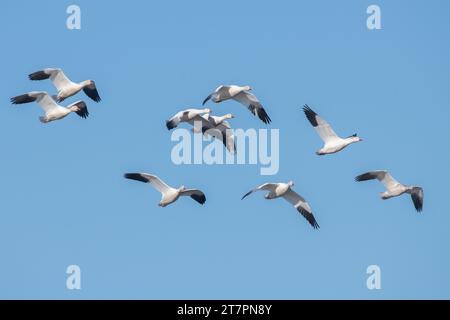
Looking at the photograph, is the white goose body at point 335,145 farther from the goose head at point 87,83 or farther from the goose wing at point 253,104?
the goose head at point 87,83

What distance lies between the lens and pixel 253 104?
1064 inches

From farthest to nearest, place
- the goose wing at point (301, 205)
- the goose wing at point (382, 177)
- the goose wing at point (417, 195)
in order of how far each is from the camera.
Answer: the goose wing at point (301, 205), the goose wing at point (417, 195), the goose wing at point (382, 177)

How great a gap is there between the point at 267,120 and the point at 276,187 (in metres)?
1.85

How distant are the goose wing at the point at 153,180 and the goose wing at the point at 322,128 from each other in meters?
2.86

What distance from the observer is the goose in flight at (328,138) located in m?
26.1

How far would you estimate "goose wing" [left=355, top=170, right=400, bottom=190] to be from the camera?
26547 mm

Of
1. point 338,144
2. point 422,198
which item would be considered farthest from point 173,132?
point 422,198

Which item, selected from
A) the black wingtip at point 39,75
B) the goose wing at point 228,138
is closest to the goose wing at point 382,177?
the goose wing at point 228,138

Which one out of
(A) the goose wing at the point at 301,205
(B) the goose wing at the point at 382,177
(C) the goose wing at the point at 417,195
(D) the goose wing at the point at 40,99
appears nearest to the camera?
(D) the goose wing at the point at 40,99

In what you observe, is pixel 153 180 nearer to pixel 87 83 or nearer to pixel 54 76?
pixel 87 83

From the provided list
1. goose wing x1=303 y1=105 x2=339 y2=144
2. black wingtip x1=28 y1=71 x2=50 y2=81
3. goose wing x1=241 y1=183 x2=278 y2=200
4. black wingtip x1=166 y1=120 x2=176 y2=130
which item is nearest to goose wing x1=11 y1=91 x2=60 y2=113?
black wingtip x1=28 y1=71 x2=50 y2=81

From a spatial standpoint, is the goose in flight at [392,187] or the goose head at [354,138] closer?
the goose head at [354,138]

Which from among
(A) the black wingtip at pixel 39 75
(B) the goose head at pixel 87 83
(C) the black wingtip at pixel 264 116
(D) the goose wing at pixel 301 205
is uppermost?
(A) the black wingtip at pixel 39 75
